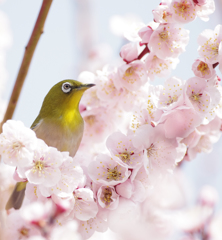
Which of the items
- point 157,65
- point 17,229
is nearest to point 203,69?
point 157,65

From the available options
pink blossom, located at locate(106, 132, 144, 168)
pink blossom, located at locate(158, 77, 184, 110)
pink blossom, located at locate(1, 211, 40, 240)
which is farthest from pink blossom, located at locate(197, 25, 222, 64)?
pink blossom, located at locate(1, 211, 40, 240)

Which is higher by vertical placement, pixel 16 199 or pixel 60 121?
pixel 60 121

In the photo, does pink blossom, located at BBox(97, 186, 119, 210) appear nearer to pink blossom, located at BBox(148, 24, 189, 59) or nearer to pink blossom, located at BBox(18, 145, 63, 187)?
pink blossom, located at BBox(18, 145, 63, 187)

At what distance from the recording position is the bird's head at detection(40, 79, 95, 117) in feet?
9.55

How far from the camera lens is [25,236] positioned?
226 cm

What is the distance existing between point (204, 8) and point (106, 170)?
127cm

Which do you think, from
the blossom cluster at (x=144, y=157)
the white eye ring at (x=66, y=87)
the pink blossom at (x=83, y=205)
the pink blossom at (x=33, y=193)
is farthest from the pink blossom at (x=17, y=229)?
the white eye ring at (x=66, y=87)

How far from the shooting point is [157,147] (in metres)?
2.06

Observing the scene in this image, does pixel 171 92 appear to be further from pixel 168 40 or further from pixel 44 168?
pixel 44 168

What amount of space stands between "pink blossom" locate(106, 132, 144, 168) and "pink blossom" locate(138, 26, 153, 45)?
31.3 inches

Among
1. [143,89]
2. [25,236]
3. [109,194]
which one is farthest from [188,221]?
[143,89]

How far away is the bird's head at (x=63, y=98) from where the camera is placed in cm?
291

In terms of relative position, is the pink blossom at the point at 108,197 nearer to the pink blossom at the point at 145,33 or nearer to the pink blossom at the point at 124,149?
the pink blossom at the point at 124,149

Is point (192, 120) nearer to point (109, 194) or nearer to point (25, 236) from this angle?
point (109, 194)
